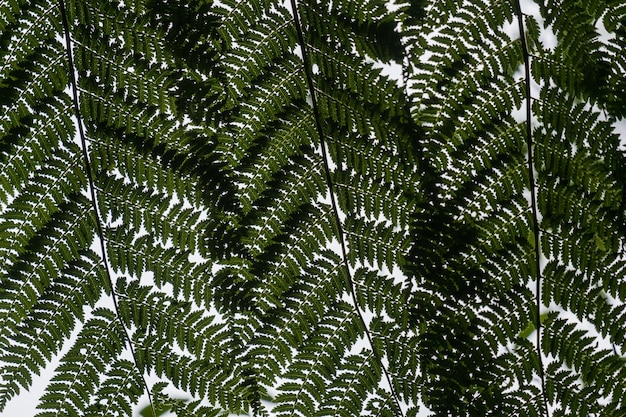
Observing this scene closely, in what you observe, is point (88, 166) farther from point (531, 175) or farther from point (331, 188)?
point (531, 175)

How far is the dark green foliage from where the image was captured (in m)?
1.62

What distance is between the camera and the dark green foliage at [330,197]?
1.62 m

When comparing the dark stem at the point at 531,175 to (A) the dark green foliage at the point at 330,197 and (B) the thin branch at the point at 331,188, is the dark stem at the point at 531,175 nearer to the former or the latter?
(A) the dark green foliage at the point at 330,197

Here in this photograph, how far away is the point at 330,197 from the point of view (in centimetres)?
174

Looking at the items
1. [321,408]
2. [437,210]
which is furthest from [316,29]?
[321,408]

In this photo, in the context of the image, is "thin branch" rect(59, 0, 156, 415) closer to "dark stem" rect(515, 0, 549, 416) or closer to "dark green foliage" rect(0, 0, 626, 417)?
"dark green foliage" rect(0, 0, 626, 417)

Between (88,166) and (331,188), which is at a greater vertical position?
(331,188)

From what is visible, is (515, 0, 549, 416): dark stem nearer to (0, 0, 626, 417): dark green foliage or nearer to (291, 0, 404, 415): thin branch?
(0, 0, 626, 417): dark green foliage

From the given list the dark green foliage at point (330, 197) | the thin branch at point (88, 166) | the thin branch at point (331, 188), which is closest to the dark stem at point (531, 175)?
the dark green foliage at point (330, 197)

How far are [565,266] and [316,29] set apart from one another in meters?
0.95

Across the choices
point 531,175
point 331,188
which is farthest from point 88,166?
point 531,175

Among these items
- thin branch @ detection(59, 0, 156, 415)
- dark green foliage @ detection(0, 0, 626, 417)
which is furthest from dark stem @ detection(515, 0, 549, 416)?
thin branch @ detection(59, 0, 156, 415)

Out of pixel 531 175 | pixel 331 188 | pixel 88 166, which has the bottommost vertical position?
pixel 88 166

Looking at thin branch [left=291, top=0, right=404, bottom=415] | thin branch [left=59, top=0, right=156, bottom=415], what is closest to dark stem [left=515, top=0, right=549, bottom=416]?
thin branch [left=291, top=0, right=404, bottom=415]
